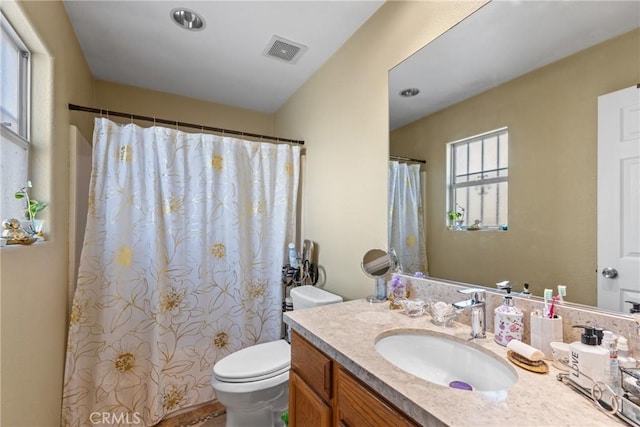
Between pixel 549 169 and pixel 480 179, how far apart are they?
243 mm

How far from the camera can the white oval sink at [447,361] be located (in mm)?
794

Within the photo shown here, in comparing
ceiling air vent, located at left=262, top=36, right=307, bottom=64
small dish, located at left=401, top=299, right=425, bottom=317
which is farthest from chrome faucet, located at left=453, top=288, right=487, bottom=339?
ceiling air vent, located at left=262, top=36, right=307, bottom=64

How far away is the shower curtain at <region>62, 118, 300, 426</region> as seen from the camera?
165 cm

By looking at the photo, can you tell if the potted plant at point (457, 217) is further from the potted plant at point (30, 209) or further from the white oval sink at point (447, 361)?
the potted plant at point (30, 209)

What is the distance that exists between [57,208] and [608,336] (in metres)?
2.17

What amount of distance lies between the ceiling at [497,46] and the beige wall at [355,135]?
0.07 meters

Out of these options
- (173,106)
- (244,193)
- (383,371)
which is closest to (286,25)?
(244,193)

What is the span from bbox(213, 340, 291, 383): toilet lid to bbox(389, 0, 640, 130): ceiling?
1.43 meters

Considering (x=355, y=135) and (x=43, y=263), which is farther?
(x=355, y=135)

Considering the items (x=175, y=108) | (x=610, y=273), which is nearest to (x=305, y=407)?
(x=610, y=273)

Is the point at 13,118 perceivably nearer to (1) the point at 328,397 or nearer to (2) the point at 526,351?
(1) the point at 328,397

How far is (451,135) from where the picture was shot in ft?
4.01

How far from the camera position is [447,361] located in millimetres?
925

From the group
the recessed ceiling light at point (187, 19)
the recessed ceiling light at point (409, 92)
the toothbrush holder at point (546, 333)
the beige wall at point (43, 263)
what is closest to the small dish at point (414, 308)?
the toothbrush holder at point (546, 333)
